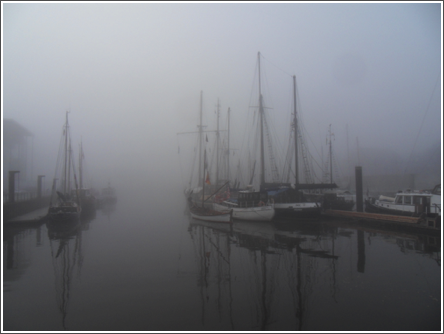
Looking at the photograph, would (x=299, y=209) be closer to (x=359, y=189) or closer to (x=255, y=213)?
(x=255, y=213)

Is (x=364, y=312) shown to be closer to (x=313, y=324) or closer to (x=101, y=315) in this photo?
(x=313, y=324)

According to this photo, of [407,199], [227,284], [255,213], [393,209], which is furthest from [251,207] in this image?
[227,284]

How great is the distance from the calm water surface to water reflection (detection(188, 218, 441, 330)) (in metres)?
0.05

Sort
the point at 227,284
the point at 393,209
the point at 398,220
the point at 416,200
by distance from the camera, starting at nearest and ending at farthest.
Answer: the point at 227,284 → the point at 398,220 → the point at 416,200 → the point at 393,209

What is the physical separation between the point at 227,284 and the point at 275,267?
11.4ft

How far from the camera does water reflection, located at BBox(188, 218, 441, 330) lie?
33.6ft

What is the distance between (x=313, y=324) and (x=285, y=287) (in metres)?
3.18

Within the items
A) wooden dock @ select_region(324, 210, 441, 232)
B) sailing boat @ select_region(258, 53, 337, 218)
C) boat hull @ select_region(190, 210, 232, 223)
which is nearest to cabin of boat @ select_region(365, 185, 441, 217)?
wooden dock @ select_region(324, 210, 441, 232)

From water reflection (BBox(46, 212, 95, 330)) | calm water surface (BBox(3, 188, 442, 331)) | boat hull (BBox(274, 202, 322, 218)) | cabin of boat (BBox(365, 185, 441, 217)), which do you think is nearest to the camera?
calm water surface (BBox(3, 188, 442, 331))

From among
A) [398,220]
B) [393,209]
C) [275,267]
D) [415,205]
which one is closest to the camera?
[275,267]

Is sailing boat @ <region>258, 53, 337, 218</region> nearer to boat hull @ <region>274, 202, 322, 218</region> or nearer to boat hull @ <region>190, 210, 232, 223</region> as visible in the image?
boat hull @ <region>274, 202, 322, 218</region>

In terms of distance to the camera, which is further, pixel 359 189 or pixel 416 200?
pixel 359 189

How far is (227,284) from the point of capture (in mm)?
13164

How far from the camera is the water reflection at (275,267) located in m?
10.2
